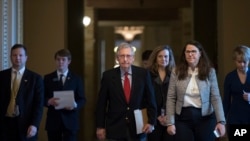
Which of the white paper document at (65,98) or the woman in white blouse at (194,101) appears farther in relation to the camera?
the white paper document at (65,98)

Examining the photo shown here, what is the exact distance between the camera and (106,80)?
441 centimetres

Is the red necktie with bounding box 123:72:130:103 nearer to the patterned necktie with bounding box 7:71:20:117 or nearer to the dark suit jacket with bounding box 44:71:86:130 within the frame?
the patterned necktie with bounding box 7:71:20:117

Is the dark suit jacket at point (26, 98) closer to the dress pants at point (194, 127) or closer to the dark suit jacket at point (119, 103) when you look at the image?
the dark suit jacket at point (119, 103)

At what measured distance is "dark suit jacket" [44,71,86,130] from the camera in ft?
17.8

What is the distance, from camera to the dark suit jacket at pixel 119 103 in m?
4.31

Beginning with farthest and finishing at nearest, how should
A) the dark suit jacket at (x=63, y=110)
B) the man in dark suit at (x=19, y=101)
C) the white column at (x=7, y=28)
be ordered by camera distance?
the white column at (x=7, y=28)
the dark suit jacket at (x=63, y=110)
the man in dark suit at (x=19, y=101)

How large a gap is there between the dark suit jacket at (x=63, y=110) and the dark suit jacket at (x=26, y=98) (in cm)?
73

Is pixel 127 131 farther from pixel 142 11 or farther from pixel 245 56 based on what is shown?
pixel 142 11

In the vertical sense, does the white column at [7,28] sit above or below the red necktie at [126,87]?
above

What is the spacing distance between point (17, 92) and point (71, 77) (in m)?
0.99

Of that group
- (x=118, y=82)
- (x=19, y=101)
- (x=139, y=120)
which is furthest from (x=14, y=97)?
(x=139, y=120)

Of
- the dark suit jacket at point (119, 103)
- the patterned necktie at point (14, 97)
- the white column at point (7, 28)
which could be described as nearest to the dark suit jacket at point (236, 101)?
the dark suit jacket at point (119, 103)

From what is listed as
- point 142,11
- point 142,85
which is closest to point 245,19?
point 142,85

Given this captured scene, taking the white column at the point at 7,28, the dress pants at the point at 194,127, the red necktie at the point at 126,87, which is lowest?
the dress pants at the point at 194,127
